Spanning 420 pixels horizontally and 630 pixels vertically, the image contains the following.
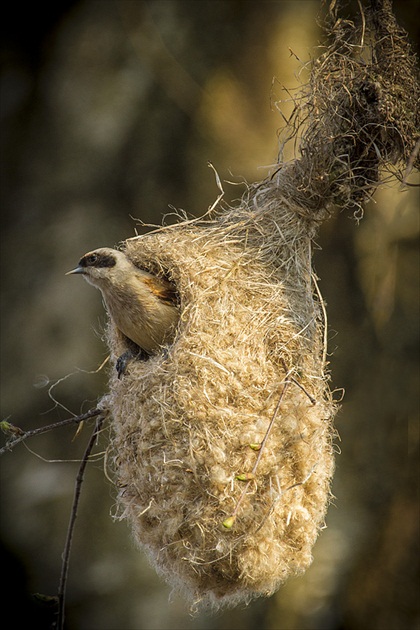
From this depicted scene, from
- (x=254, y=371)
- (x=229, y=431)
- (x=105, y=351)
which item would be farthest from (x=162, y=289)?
(x=105, y=351)

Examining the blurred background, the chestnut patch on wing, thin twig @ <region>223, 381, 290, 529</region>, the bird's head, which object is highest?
the bird's head

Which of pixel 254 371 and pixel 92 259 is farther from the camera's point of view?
pixel 92 259

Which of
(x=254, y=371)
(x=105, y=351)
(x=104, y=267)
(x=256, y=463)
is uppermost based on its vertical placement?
(x=104, y=267)

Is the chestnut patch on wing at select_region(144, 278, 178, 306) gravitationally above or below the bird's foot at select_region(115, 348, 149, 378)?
above

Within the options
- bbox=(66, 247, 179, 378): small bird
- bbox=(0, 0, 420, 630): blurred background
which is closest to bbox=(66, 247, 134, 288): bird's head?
bbox=(66, 247, 179, 378): small bird

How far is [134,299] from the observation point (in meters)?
3.04

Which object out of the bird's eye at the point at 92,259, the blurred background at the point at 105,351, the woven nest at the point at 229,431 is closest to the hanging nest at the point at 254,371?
the woven nest at the point at 229,431

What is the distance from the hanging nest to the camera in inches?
99.6

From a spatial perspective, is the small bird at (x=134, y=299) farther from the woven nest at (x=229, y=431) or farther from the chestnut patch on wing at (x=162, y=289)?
the woven nest at (x=229, y=431)

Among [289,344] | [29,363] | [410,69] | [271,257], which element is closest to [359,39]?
[410,69]

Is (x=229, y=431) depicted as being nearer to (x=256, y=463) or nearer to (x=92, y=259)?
(x=256, y=463)

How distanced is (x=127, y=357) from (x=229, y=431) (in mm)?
733

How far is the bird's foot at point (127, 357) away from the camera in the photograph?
3.02 metres

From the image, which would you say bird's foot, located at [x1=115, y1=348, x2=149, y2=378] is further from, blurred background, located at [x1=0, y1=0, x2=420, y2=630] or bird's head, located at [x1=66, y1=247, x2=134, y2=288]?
blurred background, located at [x1=0, y1=0, x2=420, y2=630]
